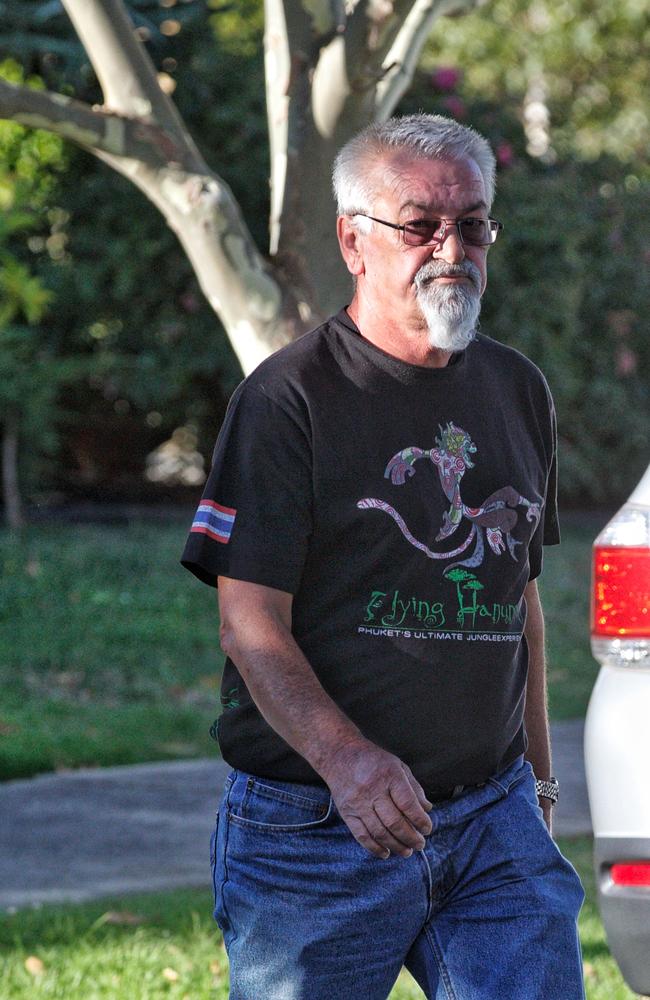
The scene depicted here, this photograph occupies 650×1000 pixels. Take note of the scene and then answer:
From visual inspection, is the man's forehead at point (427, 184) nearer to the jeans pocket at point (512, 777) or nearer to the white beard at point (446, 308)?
the white beard at point (446, 308)

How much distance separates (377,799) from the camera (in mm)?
2316

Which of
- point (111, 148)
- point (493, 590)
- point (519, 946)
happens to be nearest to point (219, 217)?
point (111, 148)

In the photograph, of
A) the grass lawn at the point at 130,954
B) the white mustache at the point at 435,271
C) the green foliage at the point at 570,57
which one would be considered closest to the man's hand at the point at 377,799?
the white mustache at the point at 435,271

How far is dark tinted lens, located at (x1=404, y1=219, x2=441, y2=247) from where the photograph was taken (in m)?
2.65

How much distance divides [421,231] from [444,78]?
10778 millimetres

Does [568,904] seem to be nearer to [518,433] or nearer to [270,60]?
[518,433]

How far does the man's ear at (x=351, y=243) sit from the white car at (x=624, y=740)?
0.77 m

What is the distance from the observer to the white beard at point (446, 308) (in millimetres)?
2611

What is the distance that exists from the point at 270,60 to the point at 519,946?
3014 millimetres

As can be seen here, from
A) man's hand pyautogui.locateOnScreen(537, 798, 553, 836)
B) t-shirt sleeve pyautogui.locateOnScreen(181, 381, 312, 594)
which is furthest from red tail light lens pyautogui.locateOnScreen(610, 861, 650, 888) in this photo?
t-shirt sleeve pyautogui.locateOnScreen(181, 381, 312, 594)

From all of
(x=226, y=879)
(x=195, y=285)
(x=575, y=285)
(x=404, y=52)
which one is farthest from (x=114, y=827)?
(x=575, y=285)

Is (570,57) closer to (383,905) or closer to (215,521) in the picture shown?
(215,521)

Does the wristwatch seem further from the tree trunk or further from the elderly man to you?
the tree trunk

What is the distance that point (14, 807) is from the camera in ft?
21.0
